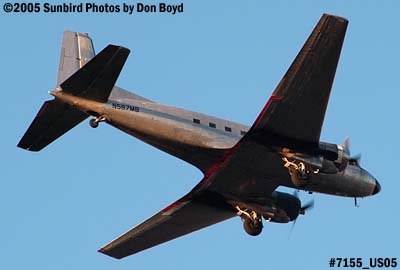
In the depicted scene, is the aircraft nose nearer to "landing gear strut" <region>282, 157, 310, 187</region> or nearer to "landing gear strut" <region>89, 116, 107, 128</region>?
"landing gear strut" <region>282, 157, 310, 187</region>

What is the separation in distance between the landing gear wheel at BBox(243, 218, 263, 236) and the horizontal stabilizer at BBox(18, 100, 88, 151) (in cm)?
963

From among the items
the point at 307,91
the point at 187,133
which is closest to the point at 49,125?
the point at 187,133

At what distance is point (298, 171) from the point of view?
44.4 meters

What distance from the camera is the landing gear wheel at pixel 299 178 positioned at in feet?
146

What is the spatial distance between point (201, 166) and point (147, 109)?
396 centimetres

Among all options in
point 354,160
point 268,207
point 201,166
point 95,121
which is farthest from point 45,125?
point 354,160

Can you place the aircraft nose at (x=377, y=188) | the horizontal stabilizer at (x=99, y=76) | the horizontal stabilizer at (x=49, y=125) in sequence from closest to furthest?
the horizontal stabilizer at (x=99, y=76) < the horizontal stabilizer at (x=49, y=125) < the aircraft nose at (x=377, y=188)

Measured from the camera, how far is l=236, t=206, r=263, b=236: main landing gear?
159 ft

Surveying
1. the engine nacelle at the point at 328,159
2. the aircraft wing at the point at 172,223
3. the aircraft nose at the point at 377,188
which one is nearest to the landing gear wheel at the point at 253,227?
the aircraft wing at the point at 172,223

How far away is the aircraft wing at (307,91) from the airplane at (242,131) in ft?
0.13

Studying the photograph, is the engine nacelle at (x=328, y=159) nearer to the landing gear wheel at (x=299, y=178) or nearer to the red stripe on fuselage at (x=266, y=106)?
the landing gear wheel at (x=299, y=178)

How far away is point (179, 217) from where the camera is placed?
5050cm

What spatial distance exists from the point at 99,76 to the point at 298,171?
942cm

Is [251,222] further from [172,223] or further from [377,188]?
[377,188]
